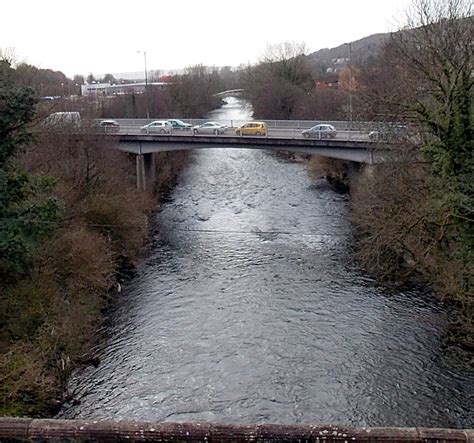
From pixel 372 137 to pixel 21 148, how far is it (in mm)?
18071

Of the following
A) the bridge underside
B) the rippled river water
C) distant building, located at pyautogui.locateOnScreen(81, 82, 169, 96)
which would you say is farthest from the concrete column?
distant building, located at pyautogui.locateOnScreen(81, 82, 169, 96)

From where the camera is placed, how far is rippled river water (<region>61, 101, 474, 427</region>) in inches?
574

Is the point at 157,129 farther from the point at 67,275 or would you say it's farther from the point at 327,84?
the point at 327,84

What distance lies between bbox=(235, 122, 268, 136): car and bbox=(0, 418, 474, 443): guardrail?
32.0m

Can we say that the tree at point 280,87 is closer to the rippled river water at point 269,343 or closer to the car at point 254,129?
the car at point 254,129

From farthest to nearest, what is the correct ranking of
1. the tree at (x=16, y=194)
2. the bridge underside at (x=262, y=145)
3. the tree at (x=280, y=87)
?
the tree at (x=280, y=87), the bridge underside at (x=262, y=145), the tree at (x=16, y=194)

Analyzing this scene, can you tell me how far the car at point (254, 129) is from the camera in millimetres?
39719

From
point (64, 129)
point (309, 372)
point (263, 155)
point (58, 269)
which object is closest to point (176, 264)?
point (58, 269)

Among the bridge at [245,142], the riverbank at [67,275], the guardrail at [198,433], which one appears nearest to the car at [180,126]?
the bridge at [245,142]

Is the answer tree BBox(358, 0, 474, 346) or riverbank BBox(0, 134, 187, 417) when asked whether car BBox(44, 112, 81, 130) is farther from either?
tree BBox(358, 0, 474, 346)

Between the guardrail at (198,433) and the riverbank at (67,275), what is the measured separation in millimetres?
5015

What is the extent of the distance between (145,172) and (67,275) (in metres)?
20.7

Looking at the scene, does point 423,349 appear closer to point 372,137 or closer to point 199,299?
point 199,299

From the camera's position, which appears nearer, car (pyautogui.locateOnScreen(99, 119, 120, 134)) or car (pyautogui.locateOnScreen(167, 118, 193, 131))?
car (pyautogui.locateOnScreen(99, 119, 120, 134))
